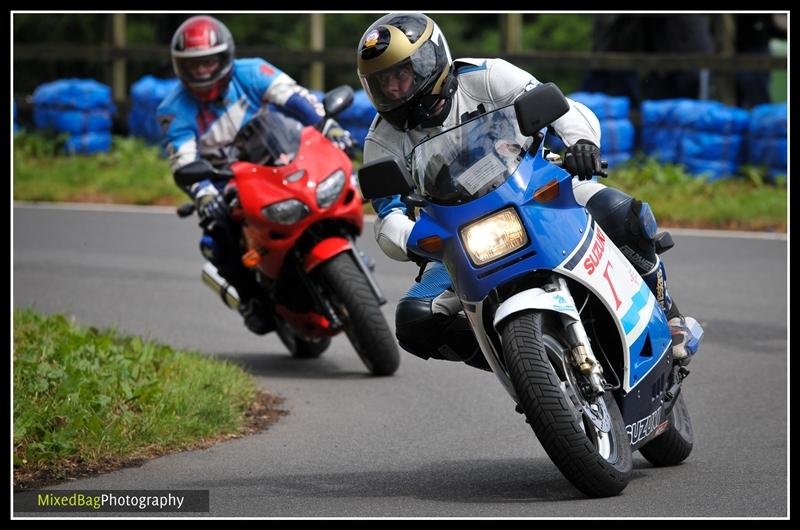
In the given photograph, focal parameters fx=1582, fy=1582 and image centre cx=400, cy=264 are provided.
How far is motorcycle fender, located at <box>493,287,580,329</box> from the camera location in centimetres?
559

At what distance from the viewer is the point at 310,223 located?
898 cm

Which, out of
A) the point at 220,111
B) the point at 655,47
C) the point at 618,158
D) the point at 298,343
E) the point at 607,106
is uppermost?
the point at 655,47

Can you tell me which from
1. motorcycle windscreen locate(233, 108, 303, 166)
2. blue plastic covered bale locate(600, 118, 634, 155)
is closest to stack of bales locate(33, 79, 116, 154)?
blue plastic covered bale locate(600, 118, 634, 155)

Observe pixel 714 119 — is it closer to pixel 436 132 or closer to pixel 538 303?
pixel 436 132

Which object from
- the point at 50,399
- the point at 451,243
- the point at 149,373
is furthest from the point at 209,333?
the point at 451,243

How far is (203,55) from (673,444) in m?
4.27

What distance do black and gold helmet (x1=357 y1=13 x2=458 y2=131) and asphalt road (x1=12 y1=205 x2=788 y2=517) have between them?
1.49m

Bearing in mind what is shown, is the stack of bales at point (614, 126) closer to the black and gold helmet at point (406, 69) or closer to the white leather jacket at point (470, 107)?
the white leather jacket at point (470, 107)

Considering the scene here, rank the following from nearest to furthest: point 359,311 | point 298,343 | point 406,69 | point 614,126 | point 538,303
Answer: point 538,303 → point 406,69 → point 359,311 → point 298,343 → point 614,126

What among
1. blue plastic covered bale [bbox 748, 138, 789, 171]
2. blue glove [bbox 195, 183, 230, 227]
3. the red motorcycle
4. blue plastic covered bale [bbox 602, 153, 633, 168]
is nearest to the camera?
the red motorcycle

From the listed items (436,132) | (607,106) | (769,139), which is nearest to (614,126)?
(607,106)

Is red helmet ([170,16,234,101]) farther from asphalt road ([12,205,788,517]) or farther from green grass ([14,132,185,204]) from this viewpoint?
green grass ([14,132,185,204])

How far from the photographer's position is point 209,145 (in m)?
9.80

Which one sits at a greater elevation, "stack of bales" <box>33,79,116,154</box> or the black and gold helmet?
the black and gold helmet
